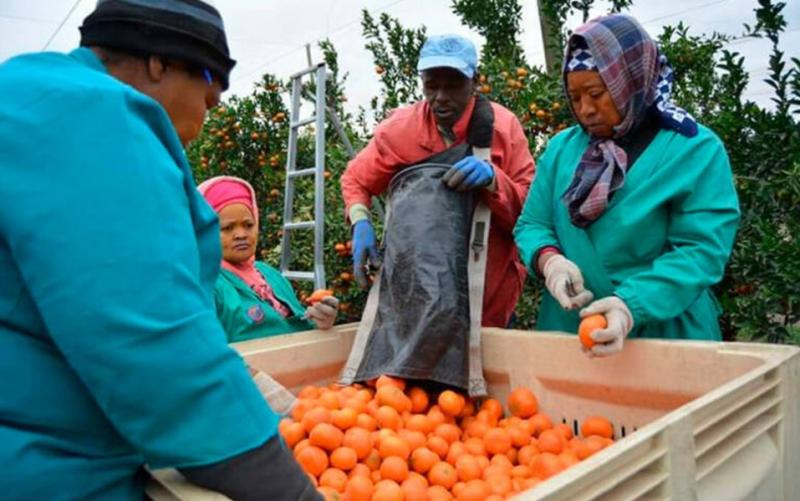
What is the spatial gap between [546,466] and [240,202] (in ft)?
5.30

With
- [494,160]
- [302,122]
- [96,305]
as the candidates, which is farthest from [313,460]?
[302,122]

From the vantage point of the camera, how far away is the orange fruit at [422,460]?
66.4 inches

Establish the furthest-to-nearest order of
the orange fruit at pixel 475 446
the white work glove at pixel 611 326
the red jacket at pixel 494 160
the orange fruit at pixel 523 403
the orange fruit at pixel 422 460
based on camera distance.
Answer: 1. the red jacket at pixel 494 160
2. the orange fruit at pixel 523 403
3. the orange fruit at pixel 475 446
4. the orange fruit at pixel 422 460
5. the white work glove at pixel 611 326

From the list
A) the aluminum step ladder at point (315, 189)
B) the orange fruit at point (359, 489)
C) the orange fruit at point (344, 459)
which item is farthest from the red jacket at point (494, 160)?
the aluminum step ladder at point (315, 189)

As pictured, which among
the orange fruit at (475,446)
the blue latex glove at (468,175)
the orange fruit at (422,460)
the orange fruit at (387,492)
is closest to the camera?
the orange fruit at (387,492)

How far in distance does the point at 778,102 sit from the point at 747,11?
29.4 feet

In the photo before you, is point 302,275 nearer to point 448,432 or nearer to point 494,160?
point 494,160

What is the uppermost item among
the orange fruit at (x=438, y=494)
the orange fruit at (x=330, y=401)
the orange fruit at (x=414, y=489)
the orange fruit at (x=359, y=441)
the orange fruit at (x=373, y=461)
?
the orange fruit at (x=330, y=401)

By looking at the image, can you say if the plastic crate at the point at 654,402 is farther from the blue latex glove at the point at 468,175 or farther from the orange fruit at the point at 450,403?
the blue latex glove at the point at 468,175

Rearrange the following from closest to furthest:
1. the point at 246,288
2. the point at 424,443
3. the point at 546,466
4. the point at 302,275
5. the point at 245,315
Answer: the point at 546,466 → the point at 424,443 → the point at 245,315 → the point at 246,288 → the point at 302,275

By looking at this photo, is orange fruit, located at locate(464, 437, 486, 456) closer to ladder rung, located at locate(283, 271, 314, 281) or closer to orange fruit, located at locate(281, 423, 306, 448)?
orange fruit, located at locate(281, 423, 306, 448)

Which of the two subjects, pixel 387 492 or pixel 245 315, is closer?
pixel 387 492

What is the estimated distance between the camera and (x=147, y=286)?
0.83m

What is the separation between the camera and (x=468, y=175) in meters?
2.10
